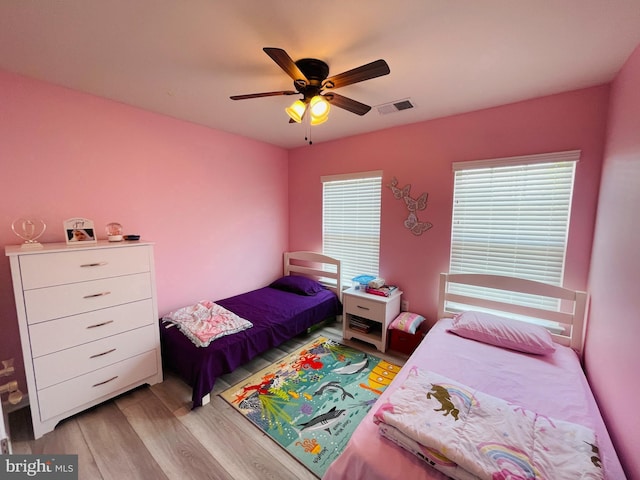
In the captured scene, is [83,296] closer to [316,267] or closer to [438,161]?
[316,267]

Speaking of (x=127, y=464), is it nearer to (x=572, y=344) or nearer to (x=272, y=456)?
(x=272, y=456)

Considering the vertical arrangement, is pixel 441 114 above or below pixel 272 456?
above

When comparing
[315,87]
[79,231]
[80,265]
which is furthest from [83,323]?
[315,87]

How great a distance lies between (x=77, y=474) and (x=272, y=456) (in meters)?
1.07

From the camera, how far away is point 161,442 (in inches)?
64.5

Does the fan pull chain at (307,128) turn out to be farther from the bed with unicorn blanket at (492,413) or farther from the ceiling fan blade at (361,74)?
the bed with unicorn blanket at (492,413)

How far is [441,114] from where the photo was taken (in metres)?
2.48

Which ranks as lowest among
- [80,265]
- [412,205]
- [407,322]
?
[407,322]

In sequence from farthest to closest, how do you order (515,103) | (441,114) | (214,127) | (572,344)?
(214,127)
(441,114)
(515,103)
(572,344)

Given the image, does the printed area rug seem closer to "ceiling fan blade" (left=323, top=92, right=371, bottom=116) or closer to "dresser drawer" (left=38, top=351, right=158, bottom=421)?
"dresser drawer" (left=38, top=351, right=158, bottom=421)

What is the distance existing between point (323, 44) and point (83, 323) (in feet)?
8.13

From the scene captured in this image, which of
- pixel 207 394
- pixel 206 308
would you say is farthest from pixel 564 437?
pixel 206 308

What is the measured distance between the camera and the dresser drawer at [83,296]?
5.27 feet

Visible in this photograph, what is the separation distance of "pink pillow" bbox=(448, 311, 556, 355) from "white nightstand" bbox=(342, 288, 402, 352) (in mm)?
650
